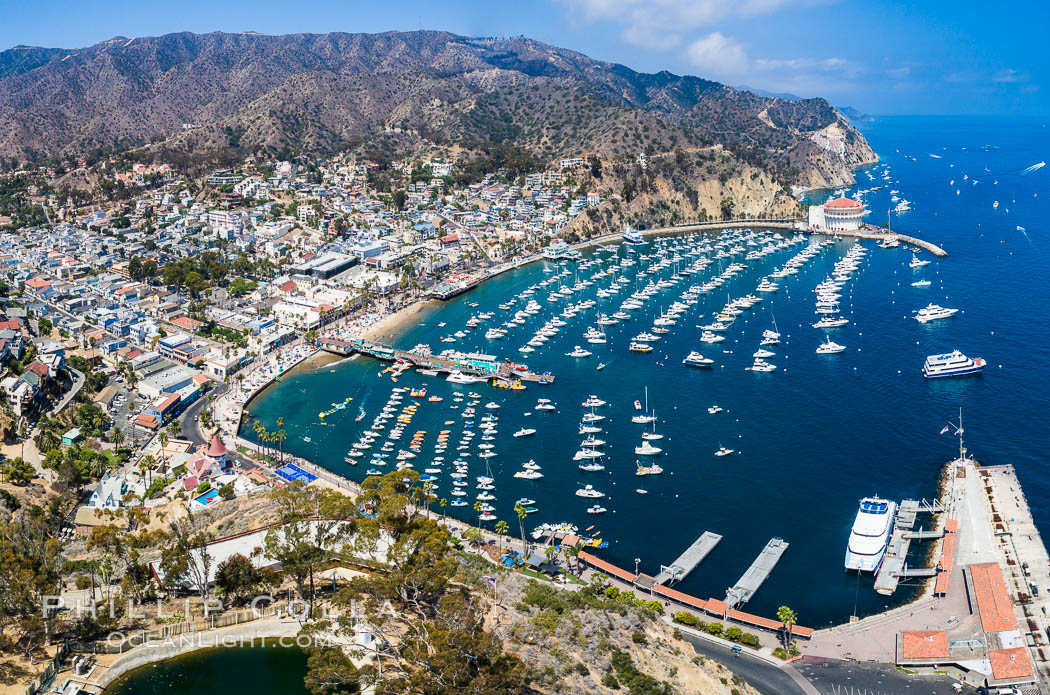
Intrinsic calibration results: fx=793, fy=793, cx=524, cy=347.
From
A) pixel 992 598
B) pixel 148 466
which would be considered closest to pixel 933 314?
pixel 992 598

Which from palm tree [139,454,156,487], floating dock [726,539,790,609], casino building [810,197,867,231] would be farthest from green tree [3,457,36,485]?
casino building [810,197,867,231]

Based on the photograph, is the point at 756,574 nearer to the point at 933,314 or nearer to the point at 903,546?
the point at 903,546

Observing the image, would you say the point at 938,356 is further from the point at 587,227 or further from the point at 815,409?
the point at 587,227

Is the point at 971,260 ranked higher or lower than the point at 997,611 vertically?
higher

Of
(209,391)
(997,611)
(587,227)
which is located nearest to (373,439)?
(209,391)

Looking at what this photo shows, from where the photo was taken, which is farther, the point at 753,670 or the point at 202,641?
the point at 753,670

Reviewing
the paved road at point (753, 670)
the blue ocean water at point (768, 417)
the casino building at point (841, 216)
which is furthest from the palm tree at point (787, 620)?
the casino building at point (841, 216)
